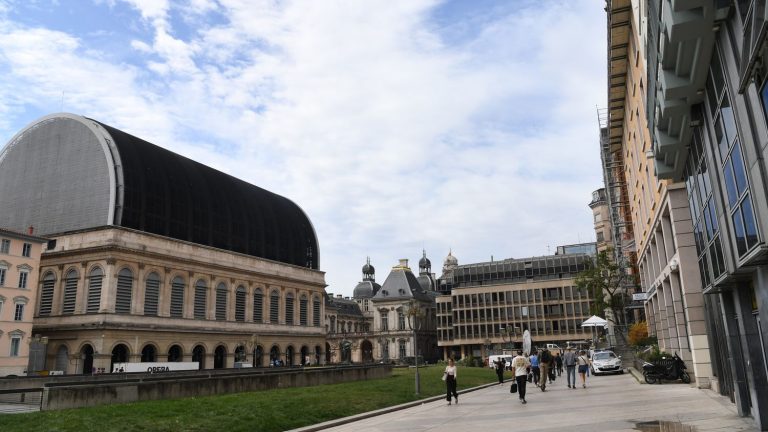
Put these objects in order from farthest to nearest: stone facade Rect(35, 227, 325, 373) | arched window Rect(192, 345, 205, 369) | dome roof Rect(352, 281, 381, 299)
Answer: dome roof Rect(352, 281, 381, 299) → arched window Rect(192, 345, 205, 369) → stone facade Rect(35, 227, 325, 373)

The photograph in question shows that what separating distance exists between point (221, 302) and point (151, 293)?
1151 cm

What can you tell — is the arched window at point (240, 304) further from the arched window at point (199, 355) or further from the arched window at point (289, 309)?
the arched window at point (289, 309)

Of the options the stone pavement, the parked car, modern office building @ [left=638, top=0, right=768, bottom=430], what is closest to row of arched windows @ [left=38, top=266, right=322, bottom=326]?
the stone pavement

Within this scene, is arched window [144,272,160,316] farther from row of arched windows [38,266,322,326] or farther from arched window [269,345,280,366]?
arched window [269,345,280,366]

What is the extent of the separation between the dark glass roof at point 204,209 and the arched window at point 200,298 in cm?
545

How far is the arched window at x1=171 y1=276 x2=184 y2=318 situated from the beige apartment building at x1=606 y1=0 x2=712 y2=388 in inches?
1878

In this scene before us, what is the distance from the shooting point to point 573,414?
17.0 metres

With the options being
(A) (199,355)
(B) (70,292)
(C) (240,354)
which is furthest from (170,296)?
(C) (240,354)

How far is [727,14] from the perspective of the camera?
9.37 meters

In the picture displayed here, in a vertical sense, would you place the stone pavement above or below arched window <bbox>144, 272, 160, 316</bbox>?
below

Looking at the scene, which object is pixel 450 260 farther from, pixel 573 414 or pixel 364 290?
pixel 573 414

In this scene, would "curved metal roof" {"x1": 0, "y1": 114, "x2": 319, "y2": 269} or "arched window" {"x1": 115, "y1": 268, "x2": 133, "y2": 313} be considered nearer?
"arched window" {"x1": 115, "y1": 268, "x2": 133, "y2": 313}

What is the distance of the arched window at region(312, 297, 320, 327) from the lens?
9175 centimetres

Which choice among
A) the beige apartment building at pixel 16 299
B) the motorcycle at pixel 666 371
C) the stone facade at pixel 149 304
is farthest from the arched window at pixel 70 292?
the motorcycle at pixel 666 371
